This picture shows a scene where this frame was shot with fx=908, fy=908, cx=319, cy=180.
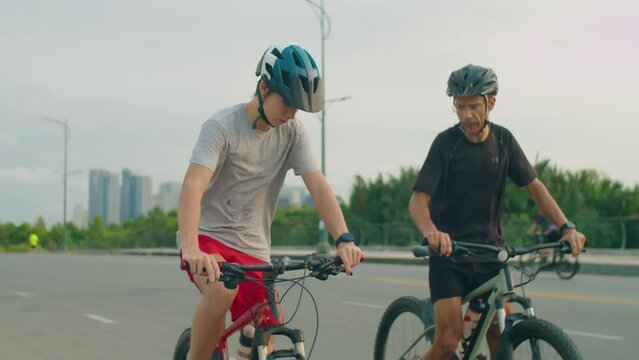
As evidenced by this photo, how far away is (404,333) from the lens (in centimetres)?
514

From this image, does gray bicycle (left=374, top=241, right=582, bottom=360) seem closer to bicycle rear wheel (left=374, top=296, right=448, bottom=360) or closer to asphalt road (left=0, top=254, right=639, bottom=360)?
bicycle rear wheel (left=374, top=296, right=448, bottom=360)

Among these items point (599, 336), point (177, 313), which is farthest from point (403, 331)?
point (177, 313)

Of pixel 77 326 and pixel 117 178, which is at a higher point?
pixel 117 178

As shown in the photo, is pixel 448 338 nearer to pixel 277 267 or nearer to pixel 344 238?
pixel 344 238

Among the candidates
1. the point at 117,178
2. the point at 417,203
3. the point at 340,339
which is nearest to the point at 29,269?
the point at 340,339

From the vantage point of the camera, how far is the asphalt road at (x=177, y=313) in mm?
8391

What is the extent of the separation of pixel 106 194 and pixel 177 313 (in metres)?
132

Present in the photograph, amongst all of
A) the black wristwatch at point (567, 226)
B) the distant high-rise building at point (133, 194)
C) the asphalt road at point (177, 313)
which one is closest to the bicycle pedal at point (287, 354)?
the black wristwatch at point (567, 226)

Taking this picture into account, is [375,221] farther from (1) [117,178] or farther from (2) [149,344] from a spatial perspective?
(1) [117,178]

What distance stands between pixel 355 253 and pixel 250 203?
709 mm

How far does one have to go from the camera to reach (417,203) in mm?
4594

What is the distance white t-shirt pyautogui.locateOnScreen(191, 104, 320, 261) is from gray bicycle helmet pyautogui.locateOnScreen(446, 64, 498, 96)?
901mm

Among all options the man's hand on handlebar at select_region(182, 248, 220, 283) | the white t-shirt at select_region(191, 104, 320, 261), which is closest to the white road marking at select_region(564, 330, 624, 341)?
the white t-shirt at select_region(191, 104, 320, 261)

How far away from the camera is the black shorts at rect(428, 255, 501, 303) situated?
4.53 m
